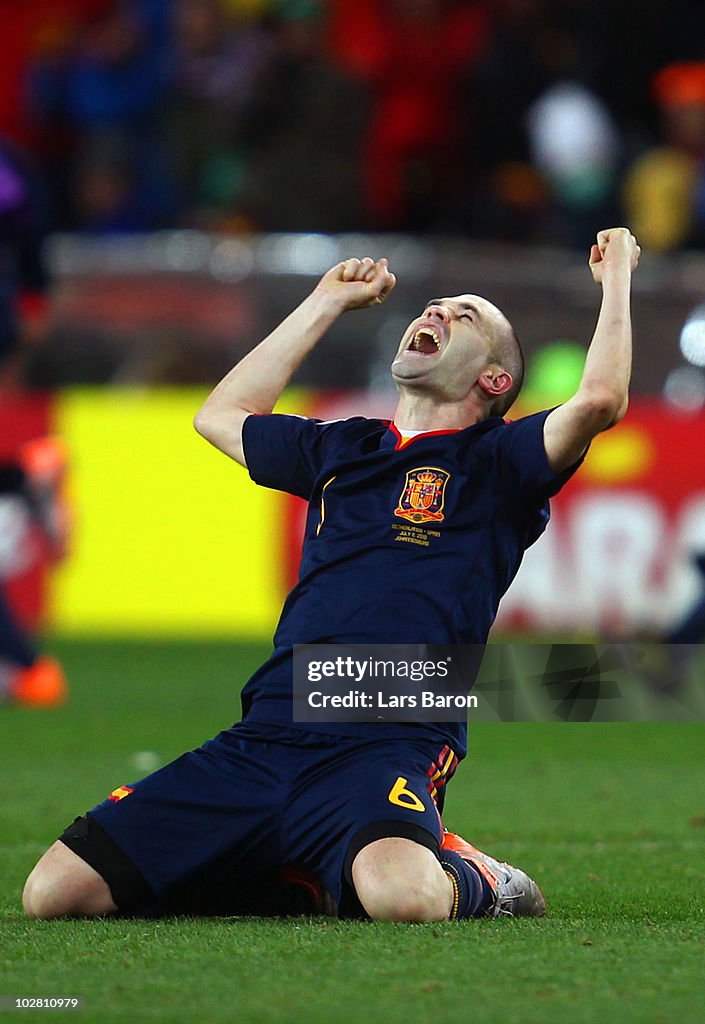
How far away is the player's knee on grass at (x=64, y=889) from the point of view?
391 cm

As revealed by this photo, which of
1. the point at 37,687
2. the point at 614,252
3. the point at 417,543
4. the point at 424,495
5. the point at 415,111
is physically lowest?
the point at 37,687

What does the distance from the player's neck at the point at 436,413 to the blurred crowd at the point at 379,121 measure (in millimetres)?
7670

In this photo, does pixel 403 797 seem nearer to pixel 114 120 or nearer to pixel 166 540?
pixel 166 540

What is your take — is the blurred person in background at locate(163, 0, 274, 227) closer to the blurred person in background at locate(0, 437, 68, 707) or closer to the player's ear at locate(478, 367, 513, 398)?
the blurred person in background at locate(0, 437, 68, 707)

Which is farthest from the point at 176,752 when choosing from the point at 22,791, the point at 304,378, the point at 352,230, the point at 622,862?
the point at 352,230

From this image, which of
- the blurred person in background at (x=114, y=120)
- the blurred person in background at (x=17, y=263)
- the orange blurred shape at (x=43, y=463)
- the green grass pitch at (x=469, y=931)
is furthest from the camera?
the blurred person in background at (x=114, y=120)

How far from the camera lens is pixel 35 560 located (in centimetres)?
1023

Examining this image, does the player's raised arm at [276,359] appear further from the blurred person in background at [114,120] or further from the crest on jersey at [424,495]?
the blurred person in background at [114,120]

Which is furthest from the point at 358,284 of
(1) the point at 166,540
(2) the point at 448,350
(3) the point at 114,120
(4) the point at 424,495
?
(3) the point at 114,120

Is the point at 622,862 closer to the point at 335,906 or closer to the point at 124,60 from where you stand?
the point at 335,906

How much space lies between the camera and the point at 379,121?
13000mm

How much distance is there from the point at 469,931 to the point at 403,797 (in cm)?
32

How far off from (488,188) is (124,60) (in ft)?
9.37

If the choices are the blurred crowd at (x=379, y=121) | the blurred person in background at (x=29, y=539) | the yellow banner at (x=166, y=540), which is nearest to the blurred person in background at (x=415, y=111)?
the blurred crowd at (x=379, y=121)
